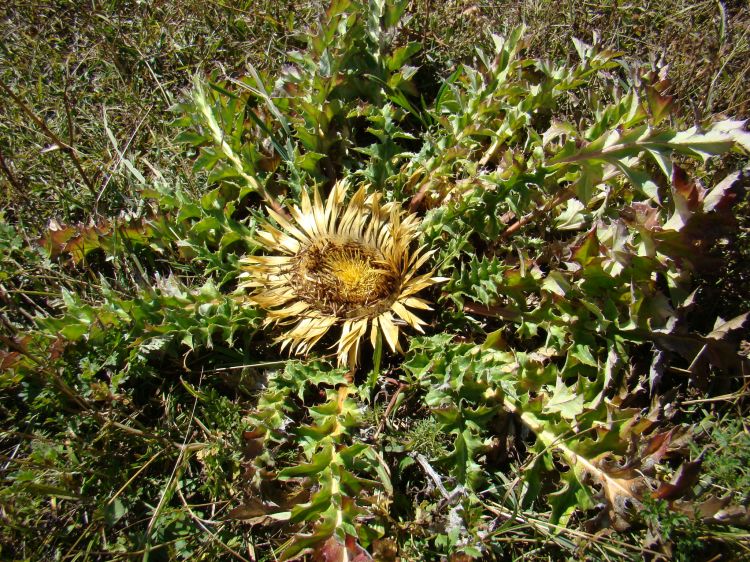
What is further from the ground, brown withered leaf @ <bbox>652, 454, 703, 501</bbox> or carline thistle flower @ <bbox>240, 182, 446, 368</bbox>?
carline thistle flower @ <bbox>240, 182, 446, 368</bbox>

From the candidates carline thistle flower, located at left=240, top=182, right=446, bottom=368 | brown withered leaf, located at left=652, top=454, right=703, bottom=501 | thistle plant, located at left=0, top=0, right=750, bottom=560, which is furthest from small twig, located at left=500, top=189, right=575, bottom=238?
brown withered leaf, located at left=652, top=454, right=703, bottom=501

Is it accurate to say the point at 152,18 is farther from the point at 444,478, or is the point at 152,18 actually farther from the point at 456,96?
the point at 444,478

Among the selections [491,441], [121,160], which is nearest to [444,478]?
[491,441]

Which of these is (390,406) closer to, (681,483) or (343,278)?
(343,278)

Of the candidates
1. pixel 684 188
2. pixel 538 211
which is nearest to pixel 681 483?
pixel 684 188

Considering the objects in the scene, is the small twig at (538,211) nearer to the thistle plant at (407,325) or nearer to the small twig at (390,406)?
the thistle plant at (407,325)

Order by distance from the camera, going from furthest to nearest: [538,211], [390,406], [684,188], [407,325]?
1. [407,325]
2. [538,211]
3. [390,406]
4. [684,188]

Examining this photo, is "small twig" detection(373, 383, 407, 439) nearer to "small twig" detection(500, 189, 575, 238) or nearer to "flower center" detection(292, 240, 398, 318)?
→ "flower center" detection(292, 240, 398, 318)

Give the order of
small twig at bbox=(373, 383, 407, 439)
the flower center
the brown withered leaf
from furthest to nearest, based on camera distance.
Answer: the flower center → small twig at bbox=(373, 383, 407, 439) → the brown withered leaf

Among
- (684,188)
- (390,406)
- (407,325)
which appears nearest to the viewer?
(684,188)
